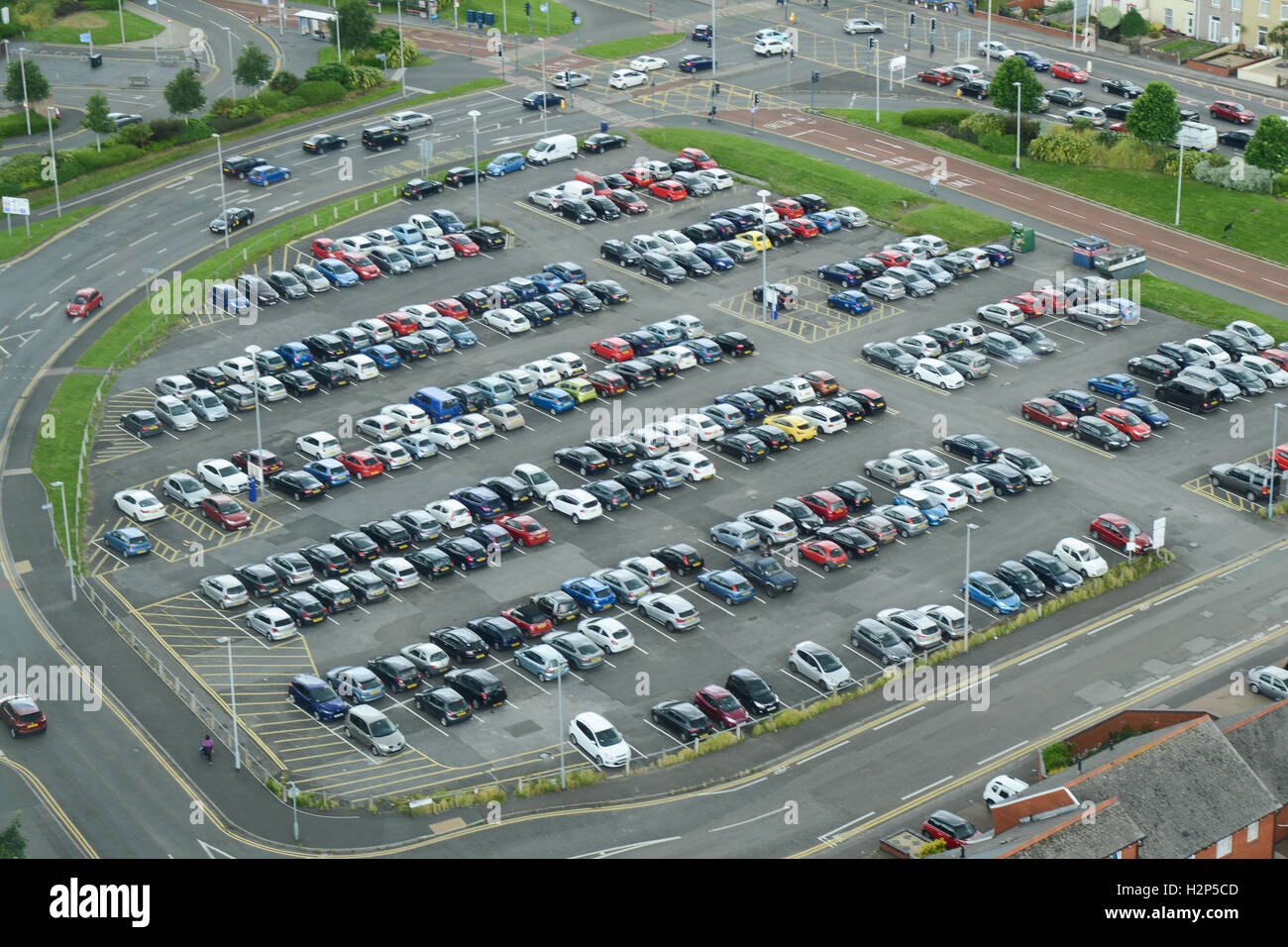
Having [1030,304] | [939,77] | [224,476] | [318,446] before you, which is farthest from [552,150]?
[224,476]

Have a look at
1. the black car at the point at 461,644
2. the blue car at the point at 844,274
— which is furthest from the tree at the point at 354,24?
the black car at the point at 461,644

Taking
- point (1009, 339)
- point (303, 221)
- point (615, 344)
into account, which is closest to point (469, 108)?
point (303, 221)

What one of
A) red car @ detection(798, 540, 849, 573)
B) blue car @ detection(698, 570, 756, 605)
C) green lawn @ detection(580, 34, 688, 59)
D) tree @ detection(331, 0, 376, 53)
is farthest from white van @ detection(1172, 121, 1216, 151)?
tree @ detection(331, 0, 376, 53)

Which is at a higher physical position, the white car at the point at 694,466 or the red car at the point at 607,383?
the red car at the point at 607,383

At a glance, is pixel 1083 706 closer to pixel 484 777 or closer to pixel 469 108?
pixel 484 777

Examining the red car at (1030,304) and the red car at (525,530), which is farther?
the red car at (1030,304)

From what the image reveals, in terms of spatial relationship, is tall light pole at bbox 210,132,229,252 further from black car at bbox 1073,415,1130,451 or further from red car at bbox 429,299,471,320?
black car at bbox 1073,415,1130,451

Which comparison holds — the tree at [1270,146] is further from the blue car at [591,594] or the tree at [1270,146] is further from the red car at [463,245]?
the blue car at [591,594]
